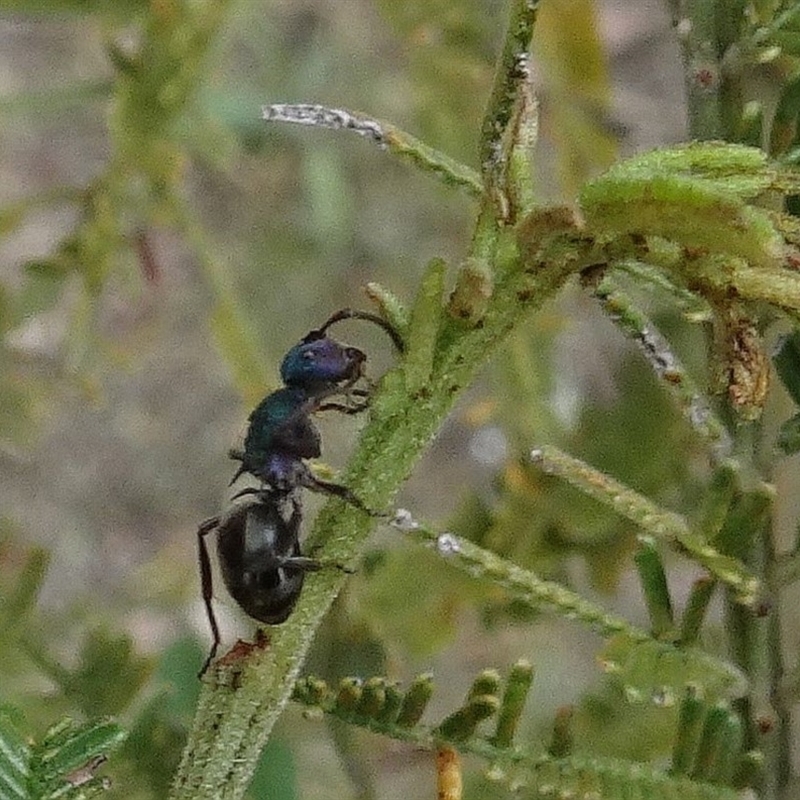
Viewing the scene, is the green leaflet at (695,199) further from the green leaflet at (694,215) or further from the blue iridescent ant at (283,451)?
the blue iridescent ant at (283,451)

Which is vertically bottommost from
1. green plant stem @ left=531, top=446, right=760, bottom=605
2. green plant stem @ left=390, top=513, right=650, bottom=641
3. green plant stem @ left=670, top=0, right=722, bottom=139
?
green plant stem @ left=390, top=513, right=650, bottom=641

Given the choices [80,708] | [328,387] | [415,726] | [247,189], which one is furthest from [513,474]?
[247,189]

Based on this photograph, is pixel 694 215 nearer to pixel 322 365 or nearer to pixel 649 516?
pixel 649 516

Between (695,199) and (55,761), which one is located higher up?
(695,199)

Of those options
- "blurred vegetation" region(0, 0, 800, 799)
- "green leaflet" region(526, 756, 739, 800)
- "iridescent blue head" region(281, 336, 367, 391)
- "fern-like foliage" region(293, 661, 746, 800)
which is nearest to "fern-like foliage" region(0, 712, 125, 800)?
"blurred vegetation" region(0, 0, 800, 799)

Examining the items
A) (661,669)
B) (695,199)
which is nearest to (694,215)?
(695,199)

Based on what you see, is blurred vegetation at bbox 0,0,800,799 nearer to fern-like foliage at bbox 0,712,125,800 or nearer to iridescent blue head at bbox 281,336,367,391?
fern-like foliage at bbox 0,712,125,800
